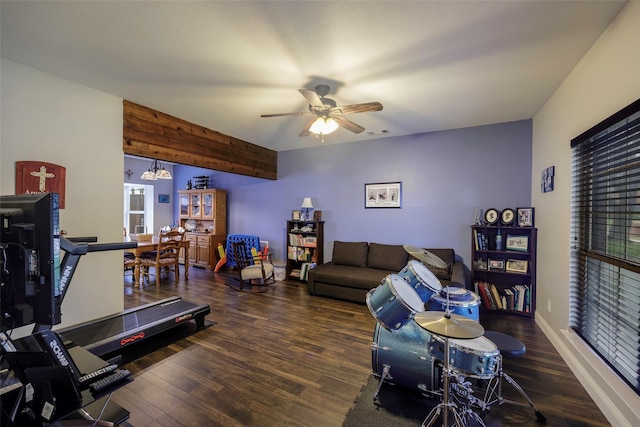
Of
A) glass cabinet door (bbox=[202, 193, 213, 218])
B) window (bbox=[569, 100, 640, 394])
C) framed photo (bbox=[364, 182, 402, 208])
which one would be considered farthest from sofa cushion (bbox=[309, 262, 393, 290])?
glass cabinet door (bbox=[202, 193, 213, 218])

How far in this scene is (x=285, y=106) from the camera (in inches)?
125

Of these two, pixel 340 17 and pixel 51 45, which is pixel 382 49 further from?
pixel 51 45

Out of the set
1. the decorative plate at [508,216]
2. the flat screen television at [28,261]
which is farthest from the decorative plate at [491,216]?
the flat screen television at [28,261]

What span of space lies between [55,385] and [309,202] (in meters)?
4.19

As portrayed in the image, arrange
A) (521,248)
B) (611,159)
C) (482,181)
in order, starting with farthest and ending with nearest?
1. (482,181)
2. (521,248)
3. (611,159)

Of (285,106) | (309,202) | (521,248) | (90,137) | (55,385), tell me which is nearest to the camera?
(55,385)

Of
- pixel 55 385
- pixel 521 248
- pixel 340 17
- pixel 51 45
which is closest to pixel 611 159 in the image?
pixel 521 248

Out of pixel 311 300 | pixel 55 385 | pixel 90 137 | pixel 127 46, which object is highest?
pixel 127 46

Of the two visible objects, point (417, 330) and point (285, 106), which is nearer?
point (417, 330)

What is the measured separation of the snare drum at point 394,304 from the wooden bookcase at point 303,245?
10.3 ft

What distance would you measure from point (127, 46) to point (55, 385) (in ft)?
7.49

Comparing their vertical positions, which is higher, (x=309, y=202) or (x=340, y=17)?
(x=340, y=17)

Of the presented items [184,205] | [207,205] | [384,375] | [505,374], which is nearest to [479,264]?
[505,374]

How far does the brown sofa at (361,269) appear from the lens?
12.6 feet
